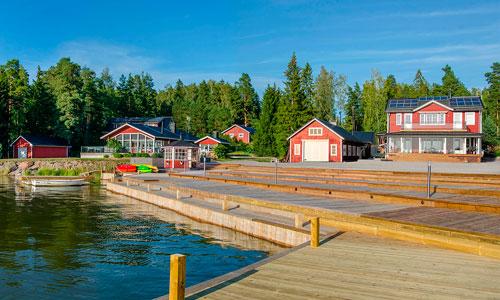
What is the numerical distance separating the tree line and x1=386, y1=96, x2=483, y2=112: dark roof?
1157 centimetres

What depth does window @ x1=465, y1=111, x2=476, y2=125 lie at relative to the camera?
1766 inches

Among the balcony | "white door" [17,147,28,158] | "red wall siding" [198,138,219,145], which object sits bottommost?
"white door" [17,147,28,158]

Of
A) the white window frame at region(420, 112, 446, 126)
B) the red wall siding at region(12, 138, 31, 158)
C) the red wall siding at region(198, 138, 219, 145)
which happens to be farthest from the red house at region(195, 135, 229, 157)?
the white window frame at region(420, 112, 446, 126)

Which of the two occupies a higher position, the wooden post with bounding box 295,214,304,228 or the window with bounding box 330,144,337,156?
the window with bounding box 330,144,337,156

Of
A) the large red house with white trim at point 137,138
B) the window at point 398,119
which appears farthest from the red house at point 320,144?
the large red house with white trim at point 137,138

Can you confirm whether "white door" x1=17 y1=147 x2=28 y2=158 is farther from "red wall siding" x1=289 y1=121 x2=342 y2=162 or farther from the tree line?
"red wall siding" x1=289 y1=121 x2=342 y2=162

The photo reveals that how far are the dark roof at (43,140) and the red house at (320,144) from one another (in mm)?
36780

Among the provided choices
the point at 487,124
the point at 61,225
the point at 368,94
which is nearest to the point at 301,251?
the point at 61,225

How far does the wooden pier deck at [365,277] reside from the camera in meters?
6.08

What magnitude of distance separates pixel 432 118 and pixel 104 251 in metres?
43.5

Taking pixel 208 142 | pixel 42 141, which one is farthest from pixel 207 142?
pixel 42 141

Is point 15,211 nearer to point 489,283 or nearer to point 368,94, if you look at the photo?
point 489,283

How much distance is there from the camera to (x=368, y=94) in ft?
277

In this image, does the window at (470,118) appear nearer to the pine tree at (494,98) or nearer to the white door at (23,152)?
the pine tree at (494,98)
